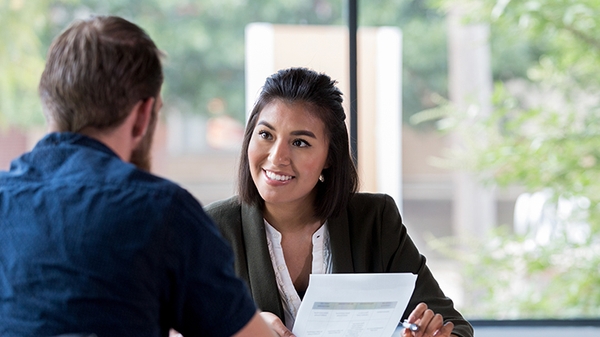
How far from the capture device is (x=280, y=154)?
1703 mm

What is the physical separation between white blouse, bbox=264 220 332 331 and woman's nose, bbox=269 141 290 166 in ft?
0.65

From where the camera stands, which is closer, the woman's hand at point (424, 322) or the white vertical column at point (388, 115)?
the woman's hand at point (424, 322)

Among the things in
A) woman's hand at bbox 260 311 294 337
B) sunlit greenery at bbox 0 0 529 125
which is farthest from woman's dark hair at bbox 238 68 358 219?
sunlit greenery at bbox 0 0 529 125

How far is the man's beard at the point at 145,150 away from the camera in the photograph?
104 centimetres

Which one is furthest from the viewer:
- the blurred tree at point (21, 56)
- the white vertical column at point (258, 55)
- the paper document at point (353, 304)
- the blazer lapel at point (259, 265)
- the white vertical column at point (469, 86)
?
the blurred tree at point (21, 56)

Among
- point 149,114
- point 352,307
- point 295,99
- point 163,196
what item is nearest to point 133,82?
point 149,114

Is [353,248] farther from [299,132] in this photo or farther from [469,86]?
[469,86]

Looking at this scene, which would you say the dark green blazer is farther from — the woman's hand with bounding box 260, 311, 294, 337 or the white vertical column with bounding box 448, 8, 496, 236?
the white vertical column with bounding box 448, 8, 496, 236

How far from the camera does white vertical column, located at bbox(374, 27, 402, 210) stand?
3939mm

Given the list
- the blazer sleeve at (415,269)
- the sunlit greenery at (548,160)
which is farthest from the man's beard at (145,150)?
the sunlit greenery at (548,160)

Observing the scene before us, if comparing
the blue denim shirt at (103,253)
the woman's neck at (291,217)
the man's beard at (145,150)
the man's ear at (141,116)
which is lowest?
the woman's neck at (291,217)

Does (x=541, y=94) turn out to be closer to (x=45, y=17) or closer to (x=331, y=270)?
(x=331, y=270)

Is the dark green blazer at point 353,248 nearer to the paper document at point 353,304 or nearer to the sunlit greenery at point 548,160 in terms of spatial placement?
the paper document at point 353,304

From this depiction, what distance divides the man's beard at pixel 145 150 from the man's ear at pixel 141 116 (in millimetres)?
16
